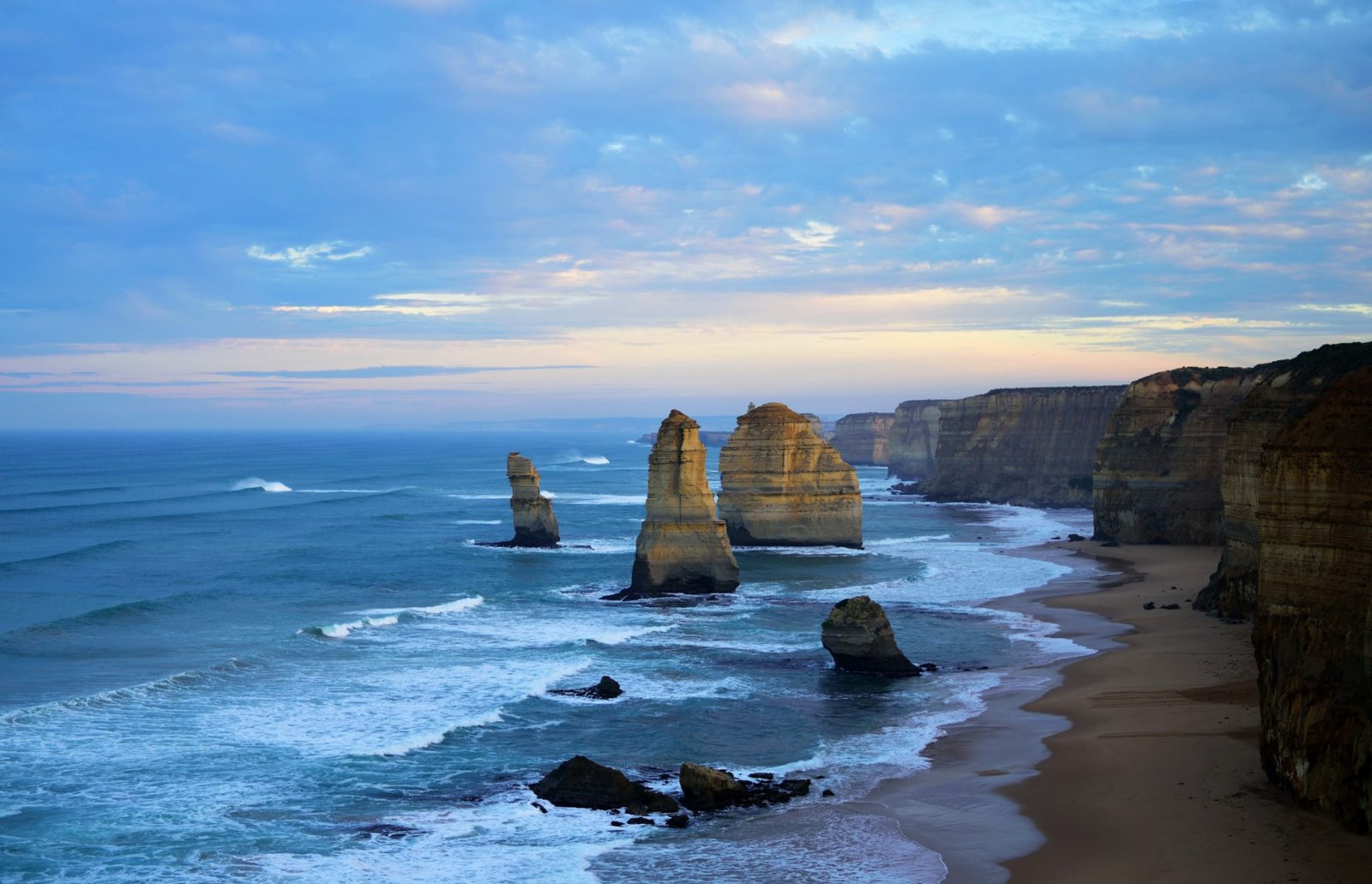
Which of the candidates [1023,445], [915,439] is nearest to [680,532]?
[1023,445]

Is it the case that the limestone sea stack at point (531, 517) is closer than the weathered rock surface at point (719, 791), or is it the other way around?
the weathered rock surface at point (719, 791)

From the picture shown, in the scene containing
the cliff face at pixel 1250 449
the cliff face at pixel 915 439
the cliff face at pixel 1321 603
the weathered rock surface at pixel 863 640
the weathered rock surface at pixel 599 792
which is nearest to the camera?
the cliff face at pixel 1321 603

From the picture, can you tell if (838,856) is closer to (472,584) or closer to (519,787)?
(519,787)

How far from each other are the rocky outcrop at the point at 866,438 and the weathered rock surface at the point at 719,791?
433 feet

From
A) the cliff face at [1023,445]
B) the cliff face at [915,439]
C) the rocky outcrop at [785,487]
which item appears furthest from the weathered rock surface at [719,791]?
the cliff face at [915,439]

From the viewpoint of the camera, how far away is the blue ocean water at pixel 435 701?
19234mm

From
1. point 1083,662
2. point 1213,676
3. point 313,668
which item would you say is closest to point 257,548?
point 313,668

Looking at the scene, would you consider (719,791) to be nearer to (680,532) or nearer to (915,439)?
(680,532)

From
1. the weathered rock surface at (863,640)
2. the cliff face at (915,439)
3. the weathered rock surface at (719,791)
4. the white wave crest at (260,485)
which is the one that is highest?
the cliff face at (915,439)

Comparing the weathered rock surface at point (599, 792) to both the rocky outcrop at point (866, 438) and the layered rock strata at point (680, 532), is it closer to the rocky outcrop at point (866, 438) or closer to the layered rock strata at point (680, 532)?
the layered rock strata at point (680, 532)

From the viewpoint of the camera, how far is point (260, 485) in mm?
113938

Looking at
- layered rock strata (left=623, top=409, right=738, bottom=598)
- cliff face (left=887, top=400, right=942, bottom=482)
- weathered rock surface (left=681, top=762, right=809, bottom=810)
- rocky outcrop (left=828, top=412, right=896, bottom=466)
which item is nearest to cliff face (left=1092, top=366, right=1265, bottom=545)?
layered rock strata (left=623, top=409, right=738, bottom=598)

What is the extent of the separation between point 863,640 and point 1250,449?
13.9 meters

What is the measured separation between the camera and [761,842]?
19.4 meters
